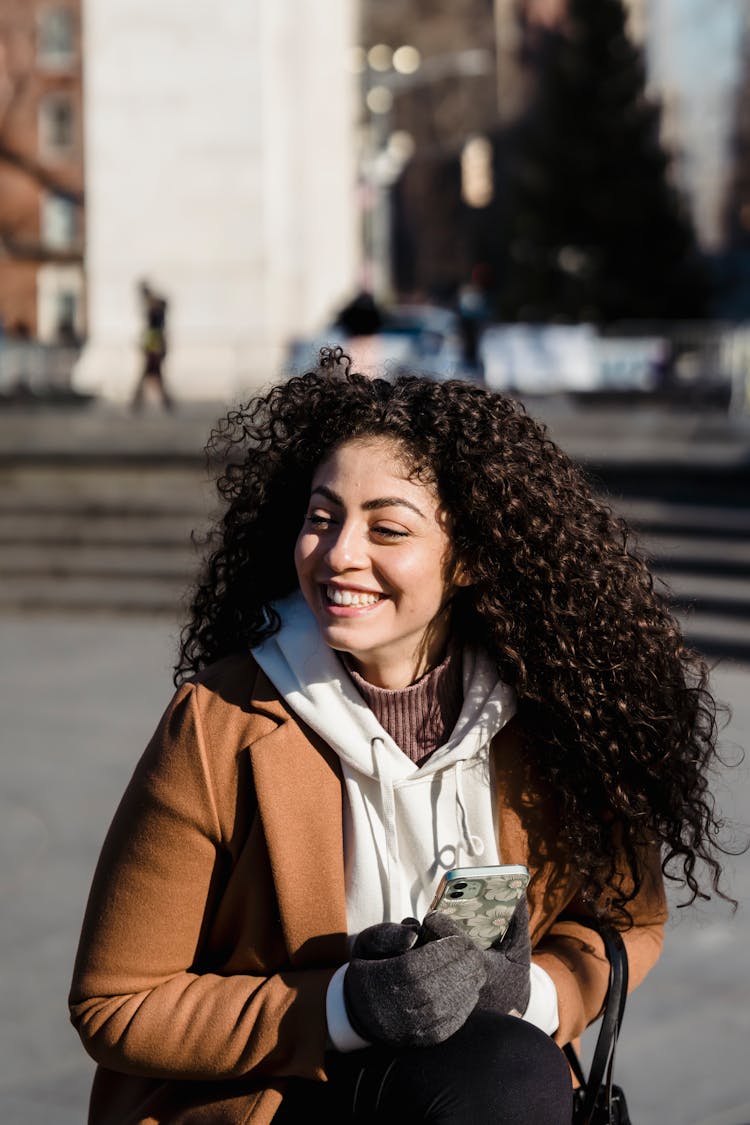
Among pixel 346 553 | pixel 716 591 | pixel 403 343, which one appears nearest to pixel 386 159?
pixel 403 343

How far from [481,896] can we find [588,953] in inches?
16.4

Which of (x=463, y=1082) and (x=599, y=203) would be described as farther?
(x=599, y=203)

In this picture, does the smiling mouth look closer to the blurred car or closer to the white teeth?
the white teeth

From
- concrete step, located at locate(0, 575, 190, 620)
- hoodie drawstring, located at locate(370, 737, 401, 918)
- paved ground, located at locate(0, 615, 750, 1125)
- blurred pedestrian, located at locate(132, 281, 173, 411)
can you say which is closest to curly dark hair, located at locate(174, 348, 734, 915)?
hoodie drawstring, located at locate(370, 737, 401, 918)

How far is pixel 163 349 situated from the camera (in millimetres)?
15641

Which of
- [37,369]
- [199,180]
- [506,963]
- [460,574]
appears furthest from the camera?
[37,369]

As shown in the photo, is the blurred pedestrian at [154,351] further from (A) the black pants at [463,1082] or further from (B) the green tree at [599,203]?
(B) the green tree at [599,203]

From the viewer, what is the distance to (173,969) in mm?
2230

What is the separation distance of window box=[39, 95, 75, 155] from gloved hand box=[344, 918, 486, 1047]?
170ft

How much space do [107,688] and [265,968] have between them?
6358mm

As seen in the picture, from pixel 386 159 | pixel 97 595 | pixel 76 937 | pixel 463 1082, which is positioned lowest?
pixel 76 937

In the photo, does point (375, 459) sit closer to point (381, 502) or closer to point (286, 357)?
point (381, 502)

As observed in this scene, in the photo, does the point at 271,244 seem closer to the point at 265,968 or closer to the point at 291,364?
the point at 291,364

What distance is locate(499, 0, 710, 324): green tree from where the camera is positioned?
38.4 metres
